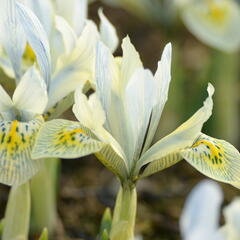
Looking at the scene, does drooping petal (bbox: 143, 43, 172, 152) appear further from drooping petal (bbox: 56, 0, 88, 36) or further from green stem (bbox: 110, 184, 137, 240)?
drooping petal (bbox: 56, 0, 88, 36)

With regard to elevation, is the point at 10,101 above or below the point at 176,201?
above

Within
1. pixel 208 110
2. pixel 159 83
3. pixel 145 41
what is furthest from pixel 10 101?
pixel 145 41

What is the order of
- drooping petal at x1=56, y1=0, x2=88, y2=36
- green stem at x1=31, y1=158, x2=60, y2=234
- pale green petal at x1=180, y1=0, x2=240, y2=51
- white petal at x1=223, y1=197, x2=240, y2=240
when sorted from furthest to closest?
pale green petal at x1=180, y1=0, x2=240, y2=51, green stem at x1=31, y1=158, x2=60, y2=234, drooping petal at x1=56, y1=0, x2=88, y2=36, white petal at x1=223, y1=197, x2=240, y2=240

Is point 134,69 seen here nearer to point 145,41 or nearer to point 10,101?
point 10,101

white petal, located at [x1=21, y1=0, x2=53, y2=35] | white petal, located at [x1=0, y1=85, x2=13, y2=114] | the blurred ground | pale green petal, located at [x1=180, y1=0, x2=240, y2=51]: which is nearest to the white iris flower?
white petal, located at [x1=0, y1=85, x2=13, y2=114]

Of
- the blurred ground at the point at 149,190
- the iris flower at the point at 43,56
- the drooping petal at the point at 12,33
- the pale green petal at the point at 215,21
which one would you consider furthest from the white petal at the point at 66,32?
the pale green petal at the point at 215,21

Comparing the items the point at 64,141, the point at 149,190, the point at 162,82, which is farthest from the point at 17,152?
the point at 149,190

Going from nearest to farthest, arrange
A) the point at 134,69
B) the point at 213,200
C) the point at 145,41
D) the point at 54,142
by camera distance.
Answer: the point at 54,142 → the point at 134,69 → the point at 213,200 → the point at 145,41
